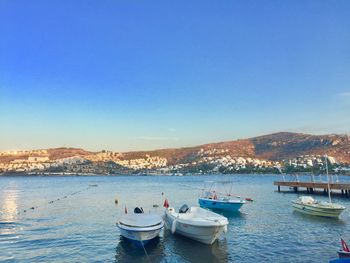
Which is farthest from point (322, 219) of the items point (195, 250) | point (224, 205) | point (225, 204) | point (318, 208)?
point (195, 250)

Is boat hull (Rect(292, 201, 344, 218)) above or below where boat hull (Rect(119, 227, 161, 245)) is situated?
below

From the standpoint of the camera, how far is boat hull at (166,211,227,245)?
25.4 m

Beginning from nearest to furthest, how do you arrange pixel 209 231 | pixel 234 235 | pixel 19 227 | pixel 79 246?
pixel 209 231 → pixel 79 246 → pixel 234 235 → pixel 19 227

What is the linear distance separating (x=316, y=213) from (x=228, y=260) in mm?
20393

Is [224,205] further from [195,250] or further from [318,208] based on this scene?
[195,250]

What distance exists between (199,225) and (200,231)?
485mm

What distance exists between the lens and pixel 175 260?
22969mm

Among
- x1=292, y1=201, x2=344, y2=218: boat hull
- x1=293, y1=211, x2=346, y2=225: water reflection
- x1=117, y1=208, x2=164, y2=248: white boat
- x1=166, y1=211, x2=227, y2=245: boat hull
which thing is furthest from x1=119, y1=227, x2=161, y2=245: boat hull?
x1=292, y1=201, x2=344, y2=218: boat hull

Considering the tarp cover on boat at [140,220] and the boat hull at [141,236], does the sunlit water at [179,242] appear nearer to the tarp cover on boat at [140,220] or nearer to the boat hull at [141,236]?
the boat hull at [141,236]

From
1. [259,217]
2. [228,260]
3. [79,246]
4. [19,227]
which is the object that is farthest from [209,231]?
[19,227]

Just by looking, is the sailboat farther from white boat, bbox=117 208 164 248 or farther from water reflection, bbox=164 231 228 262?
white boat, bbox=117 208 164 248

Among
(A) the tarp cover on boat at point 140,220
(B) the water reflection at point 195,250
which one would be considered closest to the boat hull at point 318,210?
(B) the water reflection at point 195,250

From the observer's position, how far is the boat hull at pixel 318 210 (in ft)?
124

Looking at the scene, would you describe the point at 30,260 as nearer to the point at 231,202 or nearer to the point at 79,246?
the point at 79,246
